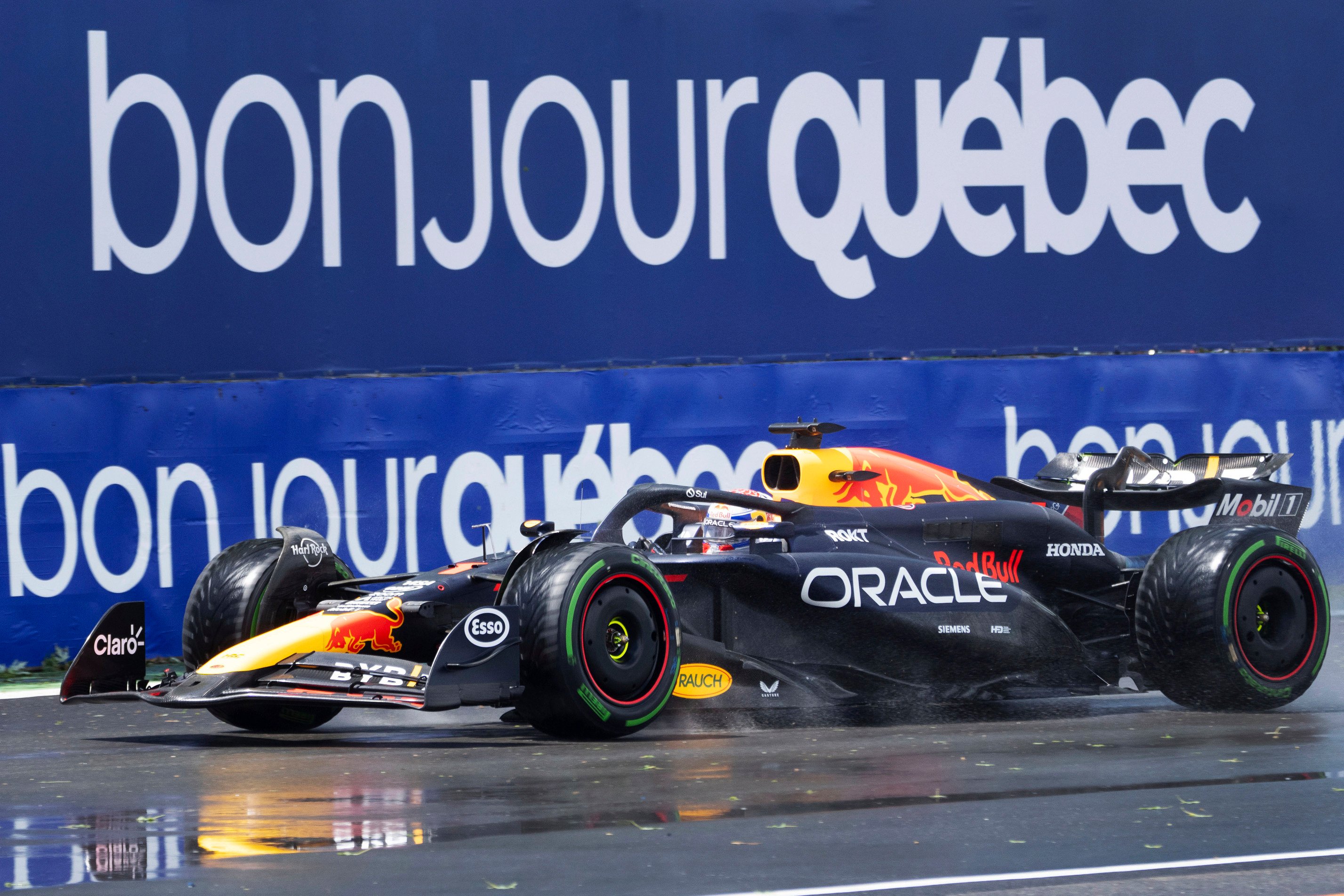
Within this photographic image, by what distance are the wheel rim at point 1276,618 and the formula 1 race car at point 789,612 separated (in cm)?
1

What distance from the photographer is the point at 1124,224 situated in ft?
47.6

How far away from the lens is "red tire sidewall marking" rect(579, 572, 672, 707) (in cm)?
813

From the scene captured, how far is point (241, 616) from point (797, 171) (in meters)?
6.19

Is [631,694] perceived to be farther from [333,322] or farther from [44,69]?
[44,69]

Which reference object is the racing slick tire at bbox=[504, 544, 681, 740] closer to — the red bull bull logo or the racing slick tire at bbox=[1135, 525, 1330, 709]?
the red bull bull logo

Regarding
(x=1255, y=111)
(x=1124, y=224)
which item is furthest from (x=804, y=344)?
(x=1255, y=111)

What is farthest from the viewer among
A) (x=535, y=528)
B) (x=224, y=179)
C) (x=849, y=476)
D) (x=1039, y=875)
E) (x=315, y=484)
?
(x=224, y=179)

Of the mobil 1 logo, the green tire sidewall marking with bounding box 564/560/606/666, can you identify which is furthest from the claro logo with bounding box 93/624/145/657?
the mobil 1 logo

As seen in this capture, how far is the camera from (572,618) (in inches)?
316

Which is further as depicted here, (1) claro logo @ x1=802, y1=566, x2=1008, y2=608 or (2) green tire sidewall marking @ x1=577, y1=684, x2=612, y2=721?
(1) claro logo @ x1=802, y1=566, x2=1008, y2=608

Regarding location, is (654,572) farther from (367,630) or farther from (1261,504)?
(1261,504)

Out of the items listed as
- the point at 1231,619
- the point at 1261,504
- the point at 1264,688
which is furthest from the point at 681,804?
the point at 1261,504

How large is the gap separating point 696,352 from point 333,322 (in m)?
2.59

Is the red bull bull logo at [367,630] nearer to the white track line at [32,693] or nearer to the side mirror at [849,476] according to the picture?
the side mirror at [849,476]
